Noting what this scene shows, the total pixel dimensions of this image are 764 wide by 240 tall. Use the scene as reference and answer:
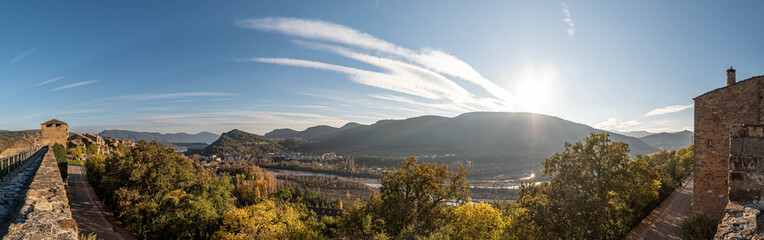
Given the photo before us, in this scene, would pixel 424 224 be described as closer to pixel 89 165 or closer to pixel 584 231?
pixel 584 231

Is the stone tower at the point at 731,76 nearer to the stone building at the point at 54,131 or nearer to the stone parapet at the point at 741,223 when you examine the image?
the stone parapet at the point at 741,223

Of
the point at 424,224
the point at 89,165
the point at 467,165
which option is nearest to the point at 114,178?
the point at 89,165

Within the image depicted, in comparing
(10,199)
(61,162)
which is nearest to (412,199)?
(10,199)

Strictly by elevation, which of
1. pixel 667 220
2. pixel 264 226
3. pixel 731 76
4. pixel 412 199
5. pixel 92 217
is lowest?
pixel 92 217

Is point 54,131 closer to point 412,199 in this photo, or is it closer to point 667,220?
point 412,199

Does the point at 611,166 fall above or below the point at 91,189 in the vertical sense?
above

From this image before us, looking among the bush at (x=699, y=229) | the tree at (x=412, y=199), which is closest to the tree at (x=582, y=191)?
the bush at (x=699, y=229)
